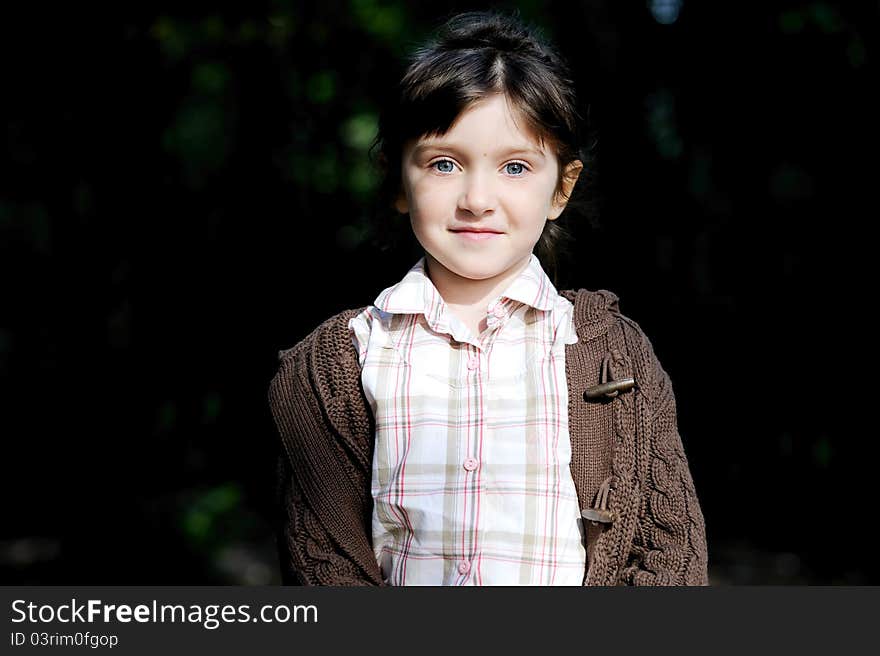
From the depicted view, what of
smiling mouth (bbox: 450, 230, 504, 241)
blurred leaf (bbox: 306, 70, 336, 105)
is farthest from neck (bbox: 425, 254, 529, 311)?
blurred leaf (bbox: 306, 70, 336, 105)

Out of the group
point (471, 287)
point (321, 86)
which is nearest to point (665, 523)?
point (471, 287)

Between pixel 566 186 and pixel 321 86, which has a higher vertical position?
pixel 321 86

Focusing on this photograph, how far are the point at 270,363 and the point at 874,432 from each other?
102 inches

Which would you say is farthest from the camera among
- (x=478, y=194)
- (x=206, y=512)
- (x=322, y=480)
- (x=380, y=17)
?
(x=206, y=512)

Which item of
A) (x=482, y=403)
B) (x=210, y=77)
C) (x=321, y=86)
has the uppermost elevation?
(x=210, y=77)

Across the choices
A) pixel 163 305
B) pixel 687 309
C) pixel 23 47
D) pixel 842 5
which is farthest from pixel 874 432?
pixel 23 47

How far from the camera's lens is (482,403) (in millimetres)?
1777

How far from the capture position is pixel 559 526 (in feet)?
5.80

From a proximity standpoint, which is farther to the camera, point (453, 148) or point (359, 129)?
point (359, 129)

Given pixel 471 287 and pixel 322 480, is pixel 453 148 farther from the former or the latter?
pixel 322 480

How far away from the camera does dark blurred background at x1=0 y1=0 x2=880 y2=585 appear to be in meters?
3.81

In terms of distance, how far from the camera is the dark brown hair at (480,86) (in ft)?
5.82

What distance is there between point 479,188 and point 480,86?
0.19m

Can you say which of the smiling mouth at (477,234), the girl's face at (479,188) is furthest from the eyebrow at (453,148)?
the smiling mouth at (477,234)
